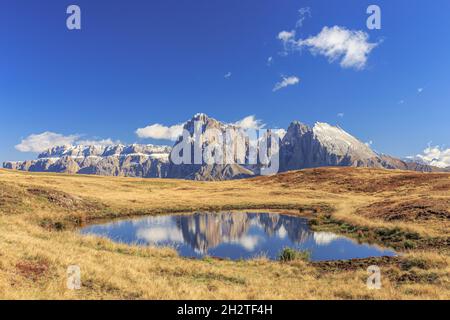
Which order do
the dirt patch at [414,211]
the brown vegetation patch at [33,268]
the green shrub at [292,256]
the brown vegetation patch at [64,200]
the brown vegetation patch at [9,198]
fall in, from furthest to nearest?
the brown vegetation patch at [64,200] < the brown vegetation patch at [9,198] < the dirt patch at [414,211] < the green shrub at [292,256] < the brown vegetation patch at [33,268]

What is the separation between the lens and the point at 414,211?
4084cm

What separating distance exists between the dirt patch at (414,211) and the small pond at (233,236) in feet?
29.0

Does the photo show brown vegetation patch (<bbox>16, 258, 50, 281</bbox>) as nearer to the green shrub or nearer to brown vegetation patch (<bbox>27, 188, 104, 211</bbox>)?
the green shrub

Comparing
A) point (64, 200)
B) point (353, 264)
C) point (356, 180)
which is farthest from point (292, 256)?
point (356, 180)

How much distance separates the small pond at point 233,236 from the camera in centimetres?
3102

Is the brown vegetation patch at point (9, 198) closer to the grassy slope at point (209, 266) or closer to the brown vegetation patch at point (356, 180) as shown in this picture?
the grassy slope at point (209, 266)

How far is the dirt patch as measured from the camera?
38.2m

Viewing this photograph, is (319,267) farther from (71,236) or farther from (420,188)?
(420,188)

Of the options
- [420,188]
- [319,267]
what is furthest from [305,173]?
[319,267]

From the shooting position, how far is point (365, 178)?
100 m

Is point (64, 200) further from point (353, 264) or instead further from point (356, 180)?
point (356, 180)

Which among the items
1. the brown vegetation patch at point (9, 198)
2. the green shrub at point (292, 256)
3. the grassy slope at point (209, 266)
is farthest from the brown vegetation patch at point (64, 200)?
the green shrub at point (292, 256)

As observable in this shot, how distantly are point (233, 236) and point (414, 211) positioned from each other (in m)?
22.5
